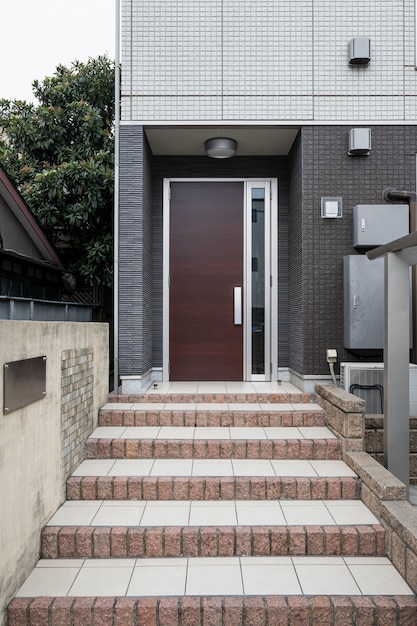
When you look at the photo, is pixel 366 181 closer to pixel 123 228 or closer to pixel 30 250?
pixel 123 228

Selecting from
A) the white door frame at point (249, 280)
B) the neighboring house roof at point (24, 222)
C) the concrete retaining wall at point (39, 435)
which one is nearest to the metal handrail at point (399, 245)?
the white door frame at point (249, 280)

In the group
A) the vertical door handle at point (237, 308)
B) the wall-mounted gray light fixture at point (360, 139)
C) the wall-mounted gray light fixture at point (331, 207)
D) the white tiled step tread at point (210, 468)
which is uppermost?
the wall-mounted gray light fixture at point (360, 139)

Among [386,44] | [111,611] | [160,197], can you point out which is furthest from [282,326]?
[111,611]

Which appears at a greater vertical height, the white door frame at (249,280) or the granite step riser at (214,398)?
the white door frame at (249,280)

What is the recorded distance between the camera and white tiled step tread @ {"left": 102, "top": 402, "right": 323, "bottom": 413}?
4.94 metres

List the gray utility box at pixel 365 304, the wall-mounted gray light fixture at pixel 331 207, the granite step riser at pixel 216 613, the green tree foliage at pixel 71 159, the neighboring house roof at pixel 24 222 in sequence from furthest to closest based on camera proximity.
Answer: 1. the green tree foliage at pixel 71 159
2. the neighboring house roof at pixel 24 222
3. the wall-mounted gray light fixture at pixel 331 207
4. the gray utility box at pixel 365 304
5. the granite step riser at pixel 216 613

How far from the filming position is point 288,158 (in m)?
6.48

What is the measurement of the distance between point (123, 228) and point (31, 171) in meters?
3.65

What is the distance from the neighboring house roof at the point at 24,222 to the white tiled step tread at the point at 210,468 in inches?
162

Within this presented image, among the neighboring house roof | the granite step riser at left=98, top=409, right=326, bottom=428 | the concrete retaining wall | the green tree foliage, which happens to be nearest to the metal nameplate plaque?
the concrete retaining wall

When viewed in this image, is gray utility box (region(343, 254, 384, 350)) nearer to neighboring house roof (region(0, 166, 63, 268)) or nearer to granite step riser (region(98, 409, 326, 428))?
granite step riser (region(98, 409, 326, 428))

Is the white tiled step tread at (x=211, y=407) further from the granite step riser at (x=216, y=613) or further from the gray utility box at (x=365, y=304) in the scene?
the granite step riser at (x=216, y=613)

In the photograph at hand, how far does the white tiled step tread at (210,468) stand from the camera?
394 cm

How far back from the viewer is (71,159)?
26.8 feet
